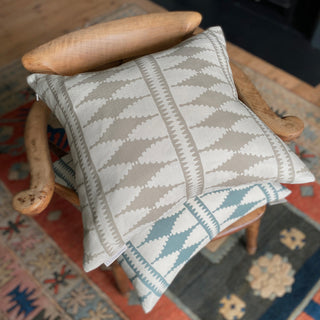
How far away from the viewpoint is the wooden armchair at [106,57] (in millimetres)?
Result: 779

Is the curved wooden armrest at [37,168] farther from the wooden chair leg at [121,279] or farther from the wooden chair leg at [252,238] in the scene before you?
the wooden chair leg at [252,238]

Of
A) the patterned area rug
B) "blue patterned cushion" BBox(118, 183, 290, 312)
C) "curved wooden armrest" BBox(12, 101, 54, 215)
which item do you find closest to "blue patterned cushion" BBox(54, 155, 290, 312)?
"blue patterned cushion" BBox(118, 183, 290, 312)

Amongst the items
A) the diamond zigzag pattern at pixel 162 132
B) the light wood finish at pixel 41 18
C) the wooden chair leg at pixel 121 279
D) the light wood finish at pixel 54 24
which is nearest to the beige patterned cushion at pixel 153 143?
the diamond zigzag pattern at pixel 162 132

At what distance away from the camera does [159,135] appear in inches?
25.9

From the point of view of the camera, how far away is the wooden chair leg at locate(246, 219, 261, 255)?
41.5 inches

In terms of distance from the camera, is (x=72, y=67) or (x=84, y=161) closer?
(x=84, y=161)

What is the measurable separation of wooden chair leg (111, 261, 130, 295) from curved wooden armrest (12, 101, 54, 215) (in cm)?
33

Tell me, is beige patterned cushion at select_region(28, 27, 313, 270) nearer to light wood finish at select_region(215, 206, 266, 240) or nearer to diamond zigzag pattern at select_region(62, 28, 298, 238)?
diamond zigzag pattern at select_region(62, 28, 298, 238)

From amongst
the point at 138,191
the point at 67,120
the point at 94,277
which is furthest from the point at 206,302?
the point at 67,120

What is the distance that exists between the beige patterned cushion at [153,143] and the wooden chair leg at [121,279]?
0.26 meters

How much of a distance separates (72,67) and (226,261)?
77 centimetres

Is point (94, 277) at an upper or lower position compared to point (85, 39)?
lower

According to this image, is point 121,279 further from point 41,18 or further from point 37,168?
point 41,18

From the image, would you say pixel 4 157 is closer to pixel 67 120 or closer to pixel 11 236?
pixel 11 236
